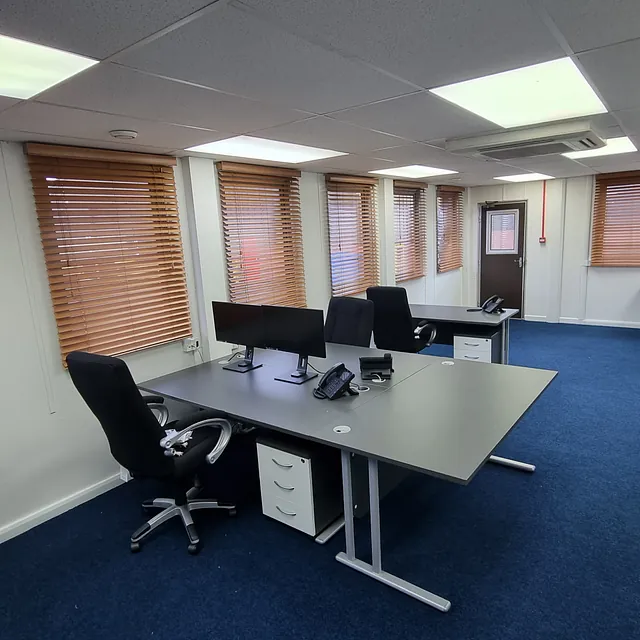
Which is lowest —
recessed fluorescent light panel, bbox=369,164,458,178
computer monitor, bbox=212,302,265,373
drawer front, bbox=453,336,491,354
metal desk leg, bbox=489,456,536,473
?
metal desk leg, bbox=489,456,536,473

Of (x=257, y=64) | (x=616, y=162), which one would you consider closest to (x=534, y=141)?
(x=257, y=64)

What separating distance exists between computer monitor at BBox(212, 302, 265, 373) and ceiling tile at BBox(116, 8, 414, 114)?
1416 millimetres

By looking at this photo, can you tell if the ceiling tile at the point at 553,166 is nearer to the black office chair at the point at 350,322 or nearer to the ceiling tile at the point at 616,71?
the ceiling tile at the point at 616,71

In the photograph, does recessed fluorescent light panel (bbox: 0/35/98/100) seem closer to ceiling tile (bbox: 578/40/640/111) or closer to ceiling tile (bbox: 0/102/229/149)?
ceiling tile (bbox: 0/102/229/149)

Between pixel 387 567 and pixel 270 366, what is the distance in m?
1.52

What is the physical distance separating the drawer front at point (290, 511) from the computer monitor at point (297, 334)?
2.30ft

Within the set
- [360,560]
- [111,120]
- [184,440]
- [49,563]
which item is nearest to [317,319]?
[184,440]

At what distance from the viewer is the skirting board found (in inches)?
105

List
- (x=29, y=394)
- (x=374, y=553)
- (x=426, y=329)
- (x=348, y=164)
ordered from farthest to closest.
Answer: (x=426, y=329), (x=348, y=164), (x=29, y=394), (x=374, y=553)

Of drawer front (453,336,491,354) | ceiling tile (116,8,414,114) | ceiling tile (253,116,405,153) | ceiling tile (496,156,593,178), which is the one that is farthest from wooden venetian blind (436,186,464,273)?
ceiling tile (116,8,414,114)

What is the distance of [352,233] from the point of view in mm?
A: 5137

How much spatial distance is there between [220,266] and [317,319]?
1321 mm

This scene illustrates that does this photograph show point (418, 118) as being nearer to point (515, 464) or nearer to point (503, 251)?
point (515, 464)

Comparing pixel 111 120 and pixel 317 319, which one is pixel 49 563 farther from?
pixel 111 120
